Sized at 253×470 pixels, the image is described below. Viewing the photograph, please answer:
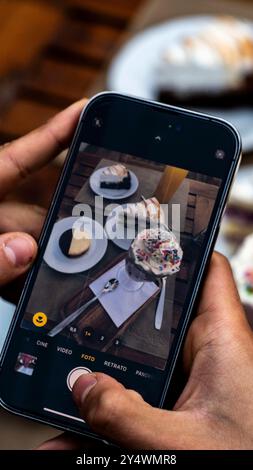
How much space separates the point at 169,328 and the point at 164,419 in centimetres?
8

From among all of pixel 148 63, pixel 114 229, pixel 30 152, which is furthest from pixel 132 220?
pixel 148 63

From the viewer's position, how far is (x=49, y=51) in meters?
0.95

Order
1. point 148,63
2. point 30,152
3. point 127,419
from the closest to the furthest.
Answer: point 127,419 → point 30,152 → point 148,63

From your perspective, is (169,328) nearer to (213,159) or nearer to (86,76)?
(213,159)

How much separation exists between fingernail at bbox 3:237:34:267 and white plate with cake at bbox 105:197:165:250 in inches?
2.4

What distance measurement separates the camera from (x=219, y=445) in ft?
1.45

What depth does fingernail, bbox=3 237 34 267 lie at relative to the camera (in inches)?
19.8

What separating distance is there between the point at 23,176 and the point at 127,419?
0.25 m

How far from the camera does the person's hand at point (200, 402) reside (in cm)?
44

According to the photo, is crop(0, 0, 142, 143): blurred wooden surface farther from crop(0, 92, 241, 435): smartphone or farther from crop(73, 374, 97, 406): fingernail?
crop(73, 374, 97, 406): fingernail

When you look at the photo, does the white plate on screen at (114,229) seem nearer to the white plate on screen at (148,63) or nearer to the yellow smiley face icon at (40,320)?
the yellow smiley face icon at (40,320)

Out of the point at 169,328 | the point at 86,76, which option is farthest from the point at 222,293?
the point at 86,76

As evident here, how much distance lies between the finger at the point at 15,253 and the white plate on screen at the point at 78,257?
0.02m

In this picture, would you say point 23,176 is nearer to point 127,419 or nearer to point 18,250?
point 18,250
